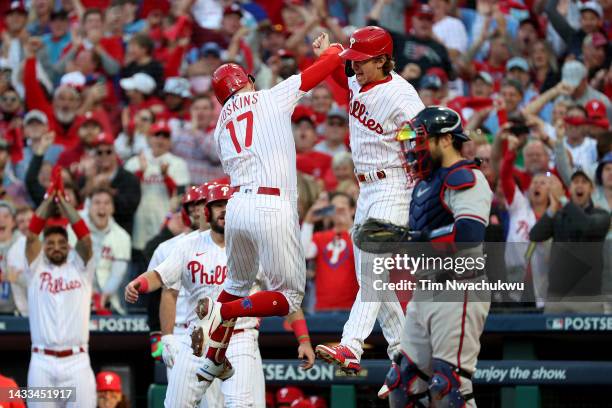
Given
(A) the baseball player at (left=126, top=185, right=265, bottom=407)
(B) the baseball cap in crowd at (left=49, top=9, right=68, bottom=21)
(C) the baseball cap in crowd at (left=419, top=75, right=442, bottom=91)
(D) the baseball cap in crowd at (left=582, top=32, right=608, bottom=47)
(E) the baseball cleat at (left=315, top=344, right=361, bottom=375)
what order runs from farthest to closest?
(B) the baseball cap in crowd at (left=49, top=9, right=68, bottom=21) < (D) the baseball cap in crowd at (left=582, top=32, right=608, bottom=47) < (C) the baseball cap in crowd at (left=419, top=75, right=442, bottom=91) < (A) the baseball player at (left=126, top=185, right=265, bottom=407) < (E) the baseball cleat at (left=315, top=344, right=361, bottom=375)

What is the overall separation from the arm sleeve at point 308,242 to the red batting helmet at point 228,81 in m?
3.12

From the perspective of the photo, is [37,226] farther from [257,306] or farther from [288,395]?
[257,306]

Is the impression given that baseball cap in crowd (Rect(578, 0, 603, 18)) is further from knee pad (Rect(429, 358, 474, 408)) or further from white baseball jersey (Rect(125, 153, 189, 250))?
knee pad (Rect(429, 358, 474, 408))

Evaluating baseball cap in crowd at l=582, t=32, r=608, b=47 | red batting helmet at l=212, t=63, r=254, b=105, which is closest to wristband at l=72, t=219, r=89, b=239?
red batting helmet at l=212, t=63, r=254, b=105

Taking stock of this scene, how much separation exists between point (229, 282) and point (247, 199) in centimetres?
59

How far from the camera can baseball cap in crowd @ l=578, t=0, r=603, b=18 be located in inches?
495

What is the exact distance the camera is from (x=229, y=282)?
7254 mm

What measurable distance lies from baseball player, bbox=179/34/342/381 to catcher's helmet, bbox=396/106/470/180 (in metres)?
0.85

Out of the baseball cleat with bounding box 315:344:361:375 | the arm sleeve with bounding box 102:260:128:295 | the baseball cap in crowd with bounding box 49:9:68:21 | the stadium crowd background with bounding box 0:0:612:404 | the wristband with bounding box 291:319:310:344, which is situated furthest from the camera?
the baseball cap in crowd with bounding box 49:9:68:21

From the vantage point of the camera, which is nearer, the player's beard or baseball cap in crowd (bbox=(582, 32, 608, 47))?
the player's beard

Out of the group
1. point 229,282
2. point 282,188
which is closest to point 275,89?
point 282,188

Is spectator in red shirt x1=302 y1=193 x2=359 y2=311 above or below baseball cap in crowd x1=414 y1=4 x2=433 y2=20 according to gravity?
below

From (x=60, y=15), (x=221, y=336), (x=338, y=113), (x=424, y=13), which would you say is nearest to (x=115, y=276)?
(x=338, y=113)

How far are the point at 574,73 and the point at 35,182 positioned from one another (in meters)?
5.38
